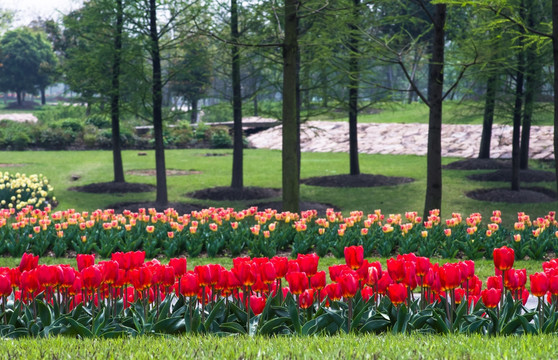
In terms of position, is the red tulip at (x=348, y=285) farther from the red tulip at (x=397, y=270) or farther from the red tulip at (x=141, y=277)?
the red tulip at (x=141, y=277)

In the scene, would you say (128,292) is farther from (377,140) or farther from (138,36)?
(377,140)

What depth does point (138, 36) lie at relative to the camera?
1344 centimetres

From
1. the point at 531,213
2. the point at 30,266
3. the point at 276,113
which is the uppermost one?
the point at 276,113

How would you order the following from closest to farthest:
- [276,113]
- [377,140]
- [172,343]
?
[172,343]
[276,113]
[377,140]

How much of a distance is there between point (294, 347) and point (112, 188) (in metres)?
13.8

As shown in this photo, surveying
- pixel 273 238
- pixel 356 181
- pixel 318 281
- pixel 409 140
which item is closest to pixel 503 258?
pixel 318 281

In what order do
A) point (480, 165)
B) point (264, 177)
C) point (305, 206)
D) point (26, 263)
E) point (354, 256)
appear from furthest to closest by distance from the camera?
1. point (480, 165)
2. point (264, 177)
3. point (305, 206)
4. point (26, 263)
5. point (354, 256)

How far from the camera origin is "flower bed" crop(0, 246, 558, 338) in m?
3.98

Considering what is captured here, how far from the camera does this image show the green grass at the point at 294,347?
3379 millimetres

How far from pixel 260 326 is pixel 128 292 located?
42.6 inches

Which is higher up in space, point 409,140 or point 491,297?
point 409,140

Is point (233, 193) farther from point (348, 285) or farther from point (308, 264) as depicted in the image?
point (348, 285)

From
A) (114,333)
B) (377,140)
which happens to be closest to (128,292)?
(114,333)

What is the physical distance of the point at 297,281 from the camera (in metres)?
3.92
